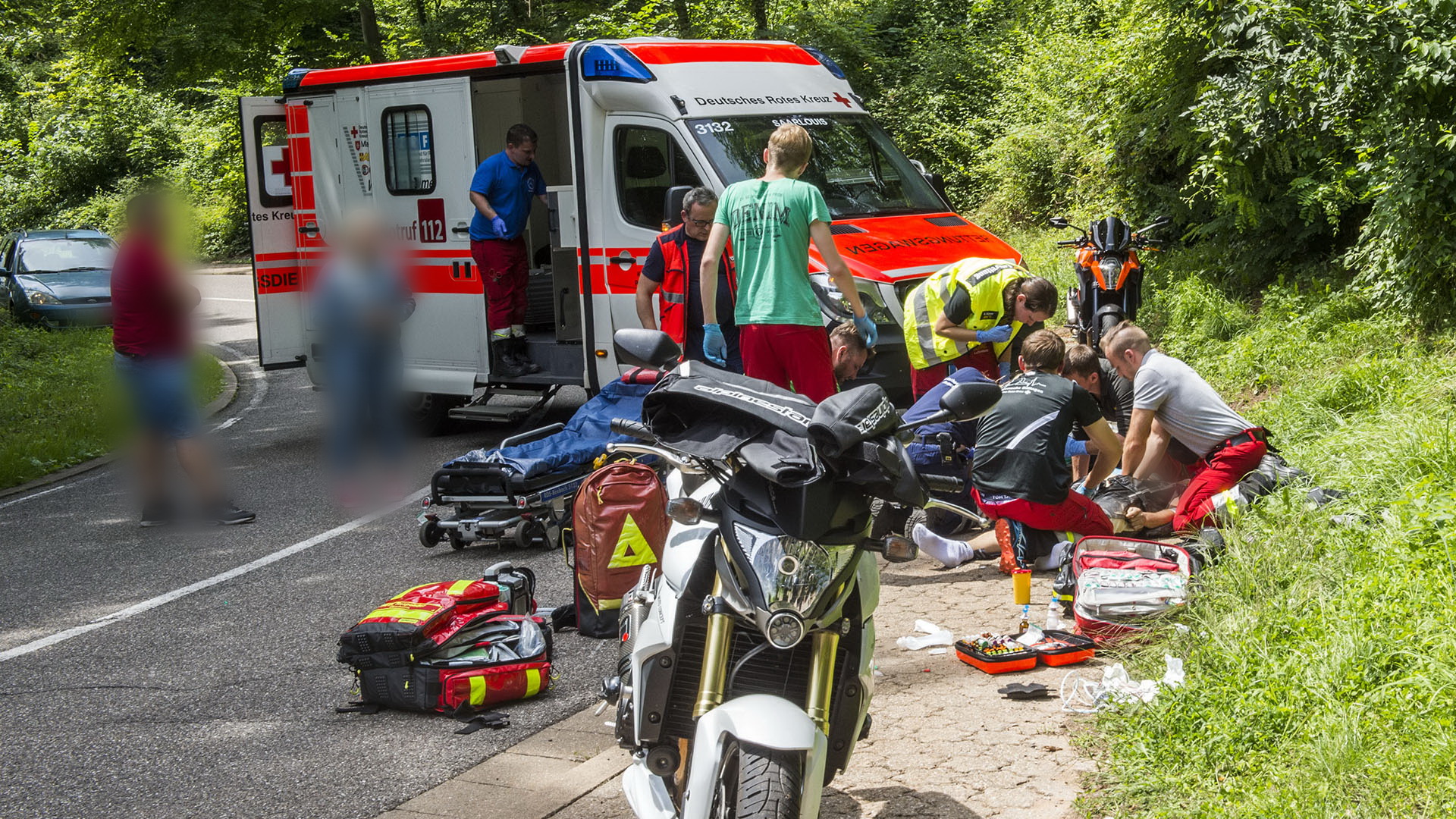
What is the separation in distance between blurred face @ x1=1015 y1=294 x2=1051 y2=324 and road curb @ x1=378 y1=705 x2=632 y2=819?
425 centimetres

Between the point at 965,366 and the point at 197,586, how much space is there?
4749 millimetres

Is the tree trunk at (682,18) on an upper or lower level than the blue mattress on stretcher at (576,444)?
upper

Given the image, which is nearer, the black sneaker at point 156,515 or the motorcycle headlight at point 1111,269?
the black sneaker at point 156,515

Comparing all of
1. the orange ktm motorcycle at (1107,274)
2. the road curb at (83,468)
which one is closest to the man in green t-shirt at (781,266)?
the orange ktm motorcycle at (1107,274)

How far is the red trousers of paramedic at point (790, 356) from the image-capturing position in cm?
702

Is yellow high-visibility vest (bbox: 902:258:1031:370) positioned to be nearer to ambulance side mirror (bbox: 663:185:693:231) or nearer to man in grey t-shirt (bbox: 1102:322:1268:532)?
man in grey t-shirt (bbox: 1102:322:1268:532)

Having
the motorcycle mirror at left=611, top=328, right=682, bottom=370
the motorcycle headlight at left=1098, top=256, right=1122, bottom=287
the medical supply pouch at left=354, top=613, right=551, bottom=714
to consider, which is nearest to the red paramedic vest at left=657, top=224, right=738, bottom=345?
the medical supply pouch at left=354, top=613, right=551, bottom=714

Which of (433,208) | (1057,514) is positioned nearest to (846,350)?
(1057,514)

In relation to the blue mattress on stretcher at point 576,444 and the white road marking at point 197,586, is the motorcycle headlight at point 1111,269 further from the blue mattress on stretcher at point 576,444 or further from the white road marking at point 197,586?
the white road marking at point 197,586

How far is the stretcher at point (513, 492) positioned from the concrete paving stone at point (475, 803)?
290 centimetres

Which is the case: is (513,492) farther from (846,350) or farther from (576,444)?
(846,350)

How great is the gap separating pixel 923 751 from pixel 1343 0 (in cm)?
641

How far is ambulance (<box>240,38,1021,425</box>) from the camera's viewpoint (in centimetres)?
999

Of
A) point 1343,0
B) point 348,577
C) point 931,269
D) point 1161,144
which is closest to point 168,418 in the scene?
point 348,577
